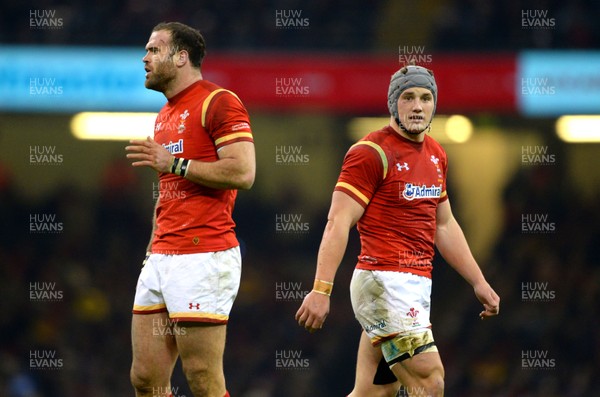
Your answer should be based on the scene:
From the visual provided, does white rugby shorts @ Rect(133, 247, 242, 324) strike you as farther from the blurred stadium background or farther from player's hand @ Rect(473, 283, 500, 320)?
the blurred stadium background

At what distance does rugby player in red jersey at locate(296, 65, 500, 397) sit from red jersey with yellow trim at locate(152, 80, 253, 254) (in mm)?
557

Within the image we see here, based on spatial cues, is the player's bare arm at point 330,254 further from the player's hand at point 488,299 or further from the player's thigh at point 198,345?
the player's hand at point 488,299

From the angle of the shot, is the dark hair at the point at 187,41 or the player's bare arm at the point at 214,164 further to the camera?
the dark hair at the point at 187,41

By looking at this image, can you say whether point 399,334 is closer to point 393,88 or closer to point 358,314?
point 358,314

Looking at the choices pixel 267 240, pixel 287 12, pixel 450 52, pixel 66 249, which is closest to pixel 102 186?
pixel 66 249

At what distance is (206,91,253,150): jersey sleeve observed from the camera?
5418 millimetres

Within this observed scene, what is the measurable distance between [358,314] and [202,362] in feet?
2.92

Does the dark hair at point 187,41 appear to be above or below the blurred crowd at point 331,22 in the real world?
below

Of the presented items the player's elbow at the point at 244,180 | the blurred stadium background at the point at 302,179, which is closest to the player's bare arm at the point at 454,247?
the player's elbow at the point at 244,180

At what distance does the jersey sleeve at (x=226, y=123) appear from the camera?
5.42m

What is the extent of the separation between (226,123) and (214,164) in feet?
0.78

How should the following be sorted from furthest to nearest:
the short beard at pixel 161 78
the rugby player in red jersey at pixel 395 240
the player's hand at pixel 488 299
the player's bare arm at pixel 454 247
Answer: the player's bare arm at pixel 454 247 → the player's hand at pixel 488 299 → the short beard at pixel 161 78 → the rugby player in red jersey at pixel 395 240

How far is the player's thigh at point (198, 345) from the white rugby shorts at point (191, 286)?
0.15 ft

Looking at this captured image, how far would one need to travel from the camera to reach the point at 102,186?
15281mm
